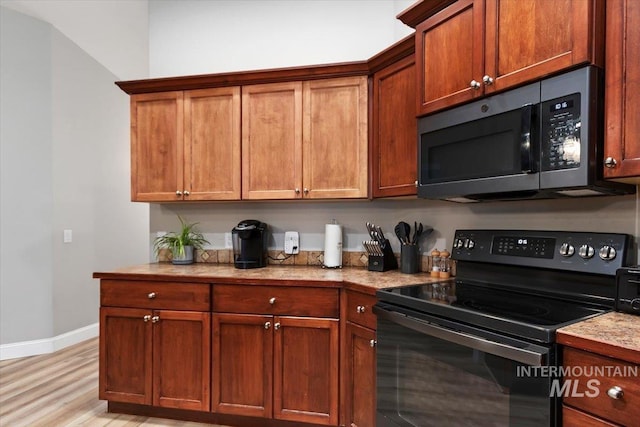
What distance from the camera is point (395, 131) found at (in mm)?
2264

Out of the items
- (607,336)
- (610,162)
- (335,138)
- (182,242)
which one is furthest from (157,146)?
(607,336)

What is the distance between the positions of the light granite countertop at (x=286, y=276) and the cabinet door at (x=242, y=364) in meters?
0.22

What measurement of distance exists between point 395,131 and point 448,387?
4.49 feet

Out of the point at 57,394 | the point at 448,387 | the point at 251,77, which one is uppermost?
the point at 251,77

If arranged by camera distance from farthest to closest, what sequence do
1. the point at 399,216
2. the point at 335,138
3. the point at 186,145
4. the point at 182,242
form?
the point at 182,242
the point at 186,145
the point at 399,216
the point at 335,138

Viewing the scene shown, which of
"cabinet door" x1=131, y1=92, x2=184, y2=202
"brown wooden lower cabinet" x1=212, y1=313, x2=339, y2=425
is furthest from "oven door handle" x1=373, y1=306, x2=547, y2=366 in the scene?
"cabinet door" x1=131, y1=92, x2=184, y2=202

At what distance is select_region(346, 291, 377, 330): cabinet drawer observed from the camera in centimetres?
194

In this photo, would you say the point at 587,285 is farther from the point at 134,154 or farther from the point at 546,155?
the point at 134,154

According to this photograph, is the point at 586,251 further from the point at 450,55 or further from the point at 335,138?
the point at 335,138

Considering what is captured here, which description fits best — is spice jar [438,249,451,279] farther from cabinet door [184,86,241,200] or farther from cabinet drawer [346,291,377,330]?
cabinet door [184,86,241,200]

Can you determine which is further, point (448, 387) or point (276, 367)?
point (276, 367)

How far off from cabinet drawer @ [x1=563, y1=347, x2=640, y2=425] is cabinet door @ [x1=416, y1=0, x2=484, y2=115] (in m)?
1.08

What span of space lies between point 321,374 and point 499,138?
4.85 feet

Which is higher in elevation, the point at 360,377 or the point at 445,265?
the point at 445,265
